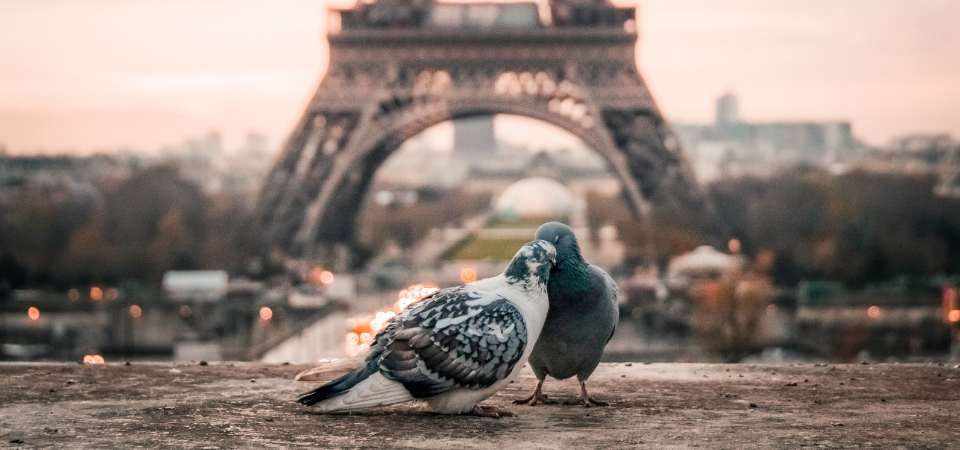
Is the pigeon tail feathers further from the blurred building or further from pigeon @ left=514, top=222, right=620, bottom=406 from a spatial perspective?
the blurred building

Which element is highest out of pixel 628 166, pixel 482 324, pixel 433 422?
pixel 628 166

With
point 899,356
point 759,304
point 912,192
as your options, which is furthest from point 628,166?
point 912,192

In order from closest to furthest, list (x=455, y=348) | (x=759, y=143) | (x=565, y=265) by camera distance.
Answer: (x=455, y=348) → (x=565, y=265) → (x=759, y=143)

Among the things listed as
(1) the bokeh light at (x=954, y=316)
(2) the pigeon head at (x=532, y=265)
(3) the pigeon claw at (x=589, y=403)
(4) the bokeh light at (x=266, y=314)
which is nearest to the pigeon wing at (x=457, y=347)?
(2) the pigeon head at (x=532, y=265)

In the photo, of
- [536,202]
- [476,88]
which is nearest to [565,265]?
[476,88]

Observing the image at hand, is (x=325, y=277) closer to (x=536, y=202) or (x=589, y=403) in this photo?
(x=589, y=403)

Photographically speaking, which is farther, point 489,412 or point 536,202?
point 536,202

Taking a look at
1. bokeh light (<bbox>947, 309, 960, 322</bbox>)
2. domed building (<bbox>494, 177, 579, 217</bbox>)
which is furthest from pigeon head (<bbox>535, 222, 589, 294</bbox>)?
domed building (<bbox>494, 177, 579, 217</bbox>)

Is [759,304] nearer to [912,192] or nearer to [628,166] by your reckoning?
[628,166]
